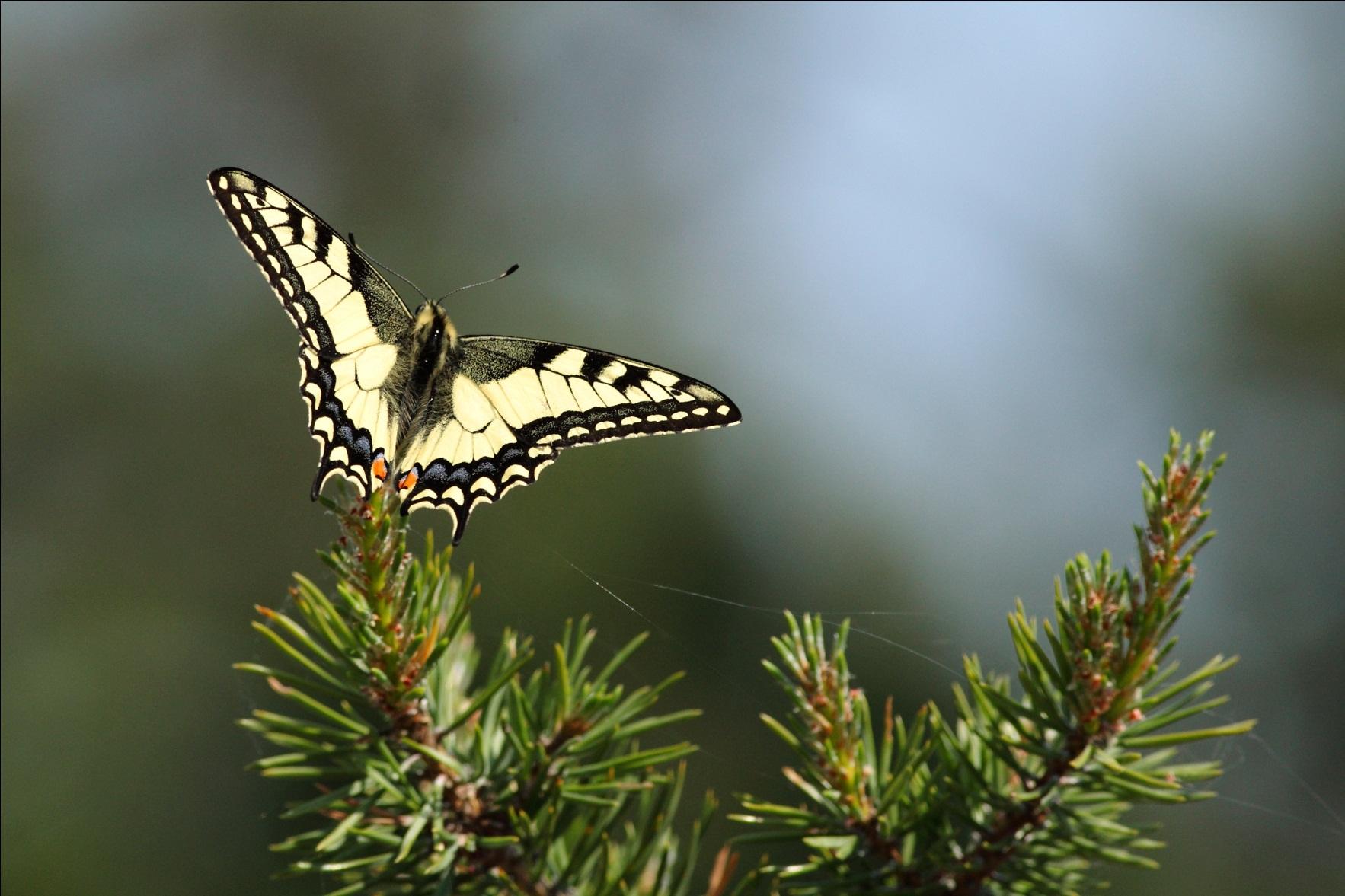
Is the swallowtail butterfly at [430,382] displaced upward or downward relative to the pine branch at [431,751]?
upward

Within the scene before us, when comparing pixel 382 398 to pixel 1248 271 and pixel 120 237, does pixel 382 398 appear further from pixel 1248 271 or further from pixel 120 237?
pixel 1248 271

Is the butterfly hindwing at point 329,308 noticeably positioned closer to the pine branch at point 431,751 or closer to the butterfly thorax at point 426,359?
the butterfly thorax at point 426,359

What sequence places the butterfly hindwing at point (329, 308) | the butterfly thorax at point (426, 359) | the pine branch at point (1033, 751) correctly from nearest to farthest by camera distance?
the pine branch at point (1033, 751)
the butterfly hindwing at point (329, 308)
the butterfly thorax at point (426, 359)

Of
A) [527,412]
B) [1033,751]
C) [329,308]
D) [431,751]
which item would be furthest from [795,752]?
[329,308]

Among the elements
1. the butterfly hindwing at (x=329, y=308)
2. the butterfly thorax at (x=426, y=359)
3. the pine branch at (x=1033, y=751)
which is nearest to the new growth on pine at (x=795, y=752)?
the pine branch at (x=1033, y=751)

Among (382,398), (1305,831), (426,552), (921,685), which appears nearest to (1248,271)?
(1305,831)

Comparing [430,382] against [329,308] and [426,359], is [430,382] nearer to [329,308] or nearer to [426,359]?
[426,359]

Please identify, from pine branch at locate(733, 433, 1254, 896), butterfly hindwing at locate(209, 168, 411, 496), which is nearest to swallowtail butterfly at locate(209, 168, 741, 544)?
butterfly hindwing at locate(209, 168, 411, 496)

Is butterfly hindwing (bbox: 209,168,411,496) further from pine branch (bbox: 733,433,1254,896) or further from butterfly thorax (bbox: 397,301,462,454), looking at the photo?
pine branch (bbox: 733,433,1254,896)
